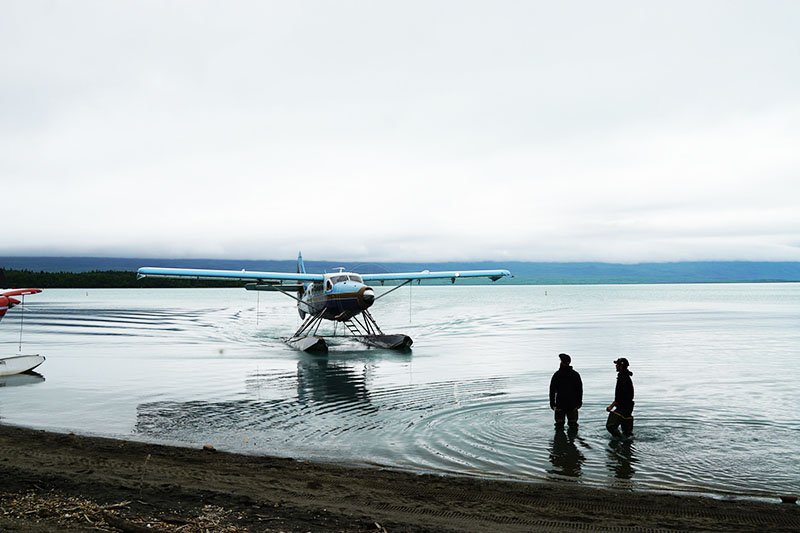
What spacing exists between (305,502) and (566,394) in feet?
17.1

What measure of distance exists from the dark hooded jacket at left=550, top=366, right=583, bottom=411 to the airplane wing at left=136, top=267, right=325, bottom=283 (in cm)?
1709

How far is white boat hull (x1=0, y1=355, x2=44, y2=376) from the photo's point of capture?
54.8ft

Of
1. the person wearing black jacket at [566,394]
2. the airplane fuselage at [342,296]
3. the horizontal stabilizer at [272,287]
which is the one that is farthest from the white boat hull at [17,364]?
the person wearing black jacket at [566,394]

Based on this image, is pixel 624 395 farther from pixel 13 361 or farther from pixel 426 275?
pixel 426 275

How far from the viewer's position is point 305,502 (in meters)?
5.75

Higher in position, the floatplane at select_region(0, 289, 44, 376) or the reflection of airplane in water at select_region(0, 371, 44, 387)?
the floatplane at select_region(0, 289, 44, 376)

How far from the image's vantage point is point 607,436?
31.1 feet

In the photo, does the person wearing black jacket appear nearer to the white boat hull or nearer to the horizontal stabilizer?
the white boat hull

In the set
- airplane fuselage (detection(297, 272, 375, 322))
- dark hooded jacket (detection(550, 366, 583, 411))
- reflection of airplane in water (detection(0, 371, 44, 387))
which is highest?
airplane fuselage (detection(297, 272, 375, 322))

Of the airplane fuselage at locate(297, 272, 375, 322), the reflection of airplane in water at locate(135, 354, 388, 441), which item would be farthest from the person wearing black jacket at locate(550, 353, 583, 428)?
the airplane fuselage at locate(297, 272, 375, 322)

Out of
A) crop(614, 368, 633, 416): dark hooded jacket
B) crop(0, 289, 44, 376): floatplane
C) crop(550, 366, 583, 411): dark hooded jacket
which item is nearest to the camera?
crop(614, 368, 633, 416): dark hooded jacket

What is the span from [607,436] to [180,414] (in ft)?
24.0

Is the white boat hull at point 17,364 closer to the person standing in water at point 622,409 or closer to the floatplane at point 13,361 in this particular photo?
the floatplane at point 13,361

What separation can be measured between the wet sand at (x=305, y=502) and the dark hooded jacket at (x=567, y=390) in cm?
266
